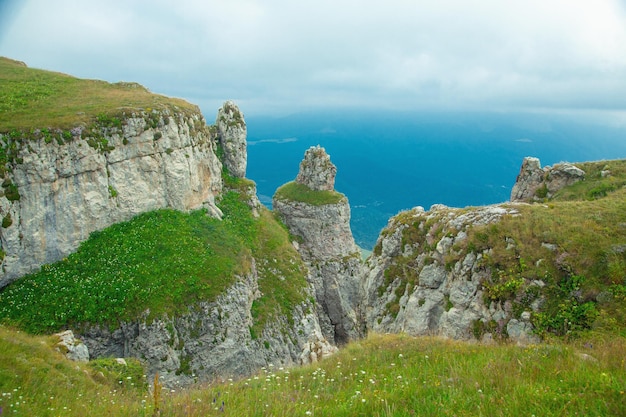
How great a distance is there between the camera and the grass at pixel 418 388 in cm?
614

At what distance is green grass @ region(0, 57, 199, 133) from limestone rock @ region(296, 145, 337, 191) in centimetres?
2125

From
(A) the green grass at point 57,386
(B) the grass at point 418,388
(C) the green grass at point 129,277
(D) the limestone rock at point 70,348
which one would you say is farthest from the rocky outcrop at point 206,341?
(B) the grass at point 418,388

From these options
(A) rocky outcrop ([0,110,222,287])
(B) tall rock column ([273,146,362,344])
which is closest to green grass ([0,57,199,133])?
(A) rocky outcrop ([0,110,222,287])

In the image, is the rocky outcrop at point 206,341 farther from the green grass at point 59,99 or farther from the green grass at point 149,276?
the green grass at point 59,99

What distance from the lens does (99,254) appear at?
1309 inches

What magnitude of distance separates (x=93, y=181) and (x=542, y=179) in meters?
38.2

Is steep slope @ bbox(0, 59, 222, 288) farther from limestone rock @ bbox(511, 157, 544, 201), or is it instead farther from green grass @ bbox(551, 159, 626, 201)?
green grass @ bbox(551, 159, 626, 201)

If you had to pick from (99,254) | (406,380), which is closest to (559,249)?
(406,380)

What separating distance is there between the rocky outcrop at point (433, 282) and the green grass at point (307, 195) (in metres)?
36.8

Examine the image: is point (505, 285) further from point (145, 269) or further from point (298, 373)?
point (145, 269)

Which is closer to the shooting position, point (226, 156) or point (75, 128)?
point (75, 128)

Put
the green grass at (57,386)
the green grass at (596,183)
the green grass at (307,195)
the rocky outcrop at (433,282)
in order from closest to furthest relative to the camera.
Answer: the green grass at (57,386)
the rocky outcrop at (433,282)
the green grass at (596,183)
the green grass at (307,195)

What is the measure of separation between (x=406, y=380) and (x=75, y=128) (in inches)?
1442

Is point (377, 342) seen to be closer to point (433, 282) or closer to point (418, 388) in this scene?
point (433, 282)
